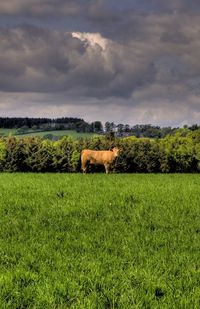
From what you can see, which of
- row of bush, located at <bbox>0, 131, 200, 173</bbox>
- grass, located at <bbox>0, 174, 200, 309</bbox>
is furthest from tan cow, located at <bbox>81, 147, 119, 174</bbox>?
grass, located at <bbox>0, 174, 200, 309</bbox>

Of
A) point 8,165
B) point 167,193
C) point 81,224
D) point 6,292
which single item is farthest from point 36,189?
point 8,165

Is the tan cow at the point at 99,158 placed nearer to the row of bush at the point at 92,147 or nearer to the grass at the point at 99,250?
the row of bush at the point at 92,147

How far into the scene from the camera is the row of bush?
33125 mm

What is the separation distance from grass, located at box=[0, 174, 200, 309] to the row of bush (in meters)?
16.8

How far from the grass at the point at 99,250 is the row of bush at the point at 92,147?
16757 mm

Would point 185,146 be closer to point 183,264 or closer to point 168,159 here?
point 168,159

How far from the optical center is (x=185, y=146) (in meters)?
35.9

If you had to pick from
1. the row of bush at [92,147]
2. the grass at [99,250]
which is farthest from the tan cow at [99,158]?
the grass at [99,250]

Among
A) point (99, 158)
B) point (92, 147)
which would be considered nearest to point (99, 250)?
point (99, 158)

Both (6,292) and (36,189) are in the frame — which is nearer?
(6,292)

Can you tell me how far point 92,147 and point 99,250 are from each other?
26280mm

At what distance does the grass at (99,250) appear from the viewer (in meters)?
7.07

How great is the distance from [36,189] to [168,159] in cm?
1899

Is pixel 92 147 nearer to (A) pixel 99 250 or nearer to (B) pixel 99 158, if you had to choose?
(B) pixel 99 158
